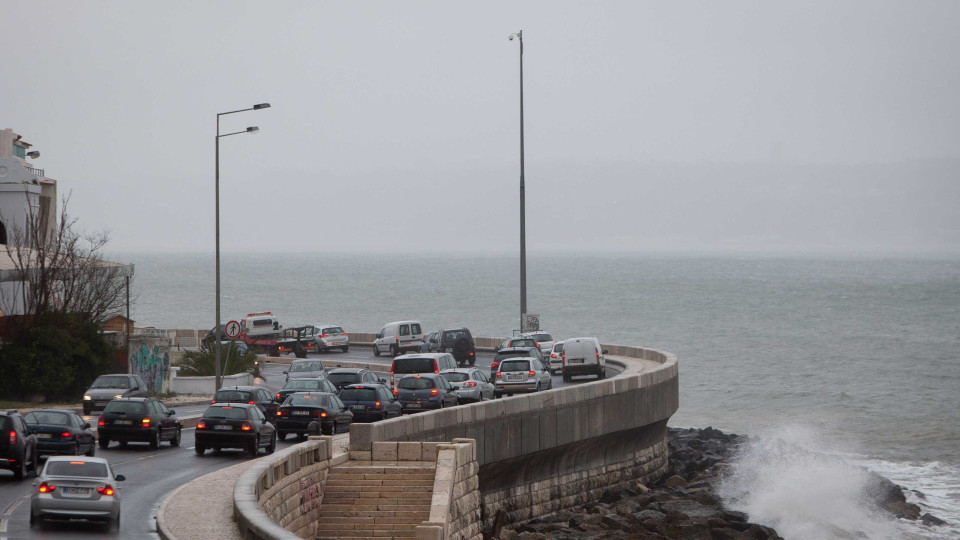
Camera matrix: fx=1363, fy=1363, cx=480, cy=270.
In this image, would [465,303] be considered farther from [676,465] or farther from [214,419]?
[214,419]

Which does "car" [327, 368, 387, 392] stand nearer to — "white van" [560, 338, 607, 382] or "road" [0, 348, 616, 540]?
"road" [0, 348, 616, 540]

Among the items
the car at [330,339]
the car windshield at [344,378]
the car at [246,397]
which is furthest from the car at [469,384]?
the car at [330,339]

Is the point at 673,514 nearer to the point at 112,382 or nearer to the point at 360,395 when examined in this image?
the point at 360,395

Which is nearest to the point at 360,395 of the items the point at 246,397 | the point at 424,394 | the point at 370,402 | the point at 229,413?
the point at 370,402

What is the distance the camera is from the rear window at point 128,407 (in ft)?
103

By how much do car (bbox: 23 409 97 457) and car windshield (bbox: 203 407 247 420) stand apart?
10.7 feet

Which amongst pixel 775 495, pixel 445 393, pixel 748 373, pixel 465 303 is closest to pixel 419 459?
pixel 445 393

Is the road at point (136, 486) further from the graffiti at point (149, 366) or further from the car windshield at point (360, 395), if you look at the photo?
the graffiti at point (149, 366)

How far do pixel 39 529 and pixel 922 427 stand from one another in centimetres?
5594

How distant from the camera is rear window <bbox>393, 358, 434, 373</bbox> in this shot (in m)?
42.8

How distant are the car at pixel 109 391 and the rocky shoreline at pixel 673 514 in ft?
45.5

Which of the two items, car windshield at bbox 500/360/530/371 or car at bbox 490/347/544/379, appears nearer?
car windshield at bbox 500/360/530/371

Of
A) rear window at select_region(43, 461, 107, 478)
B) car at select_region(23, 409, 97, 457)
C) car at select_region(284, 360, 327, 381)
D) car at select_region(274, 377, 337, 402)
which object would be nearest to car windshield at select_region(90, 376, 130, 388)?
car at select_region(274, 377, 337, 402)

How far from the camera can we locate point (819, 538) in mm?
40688
